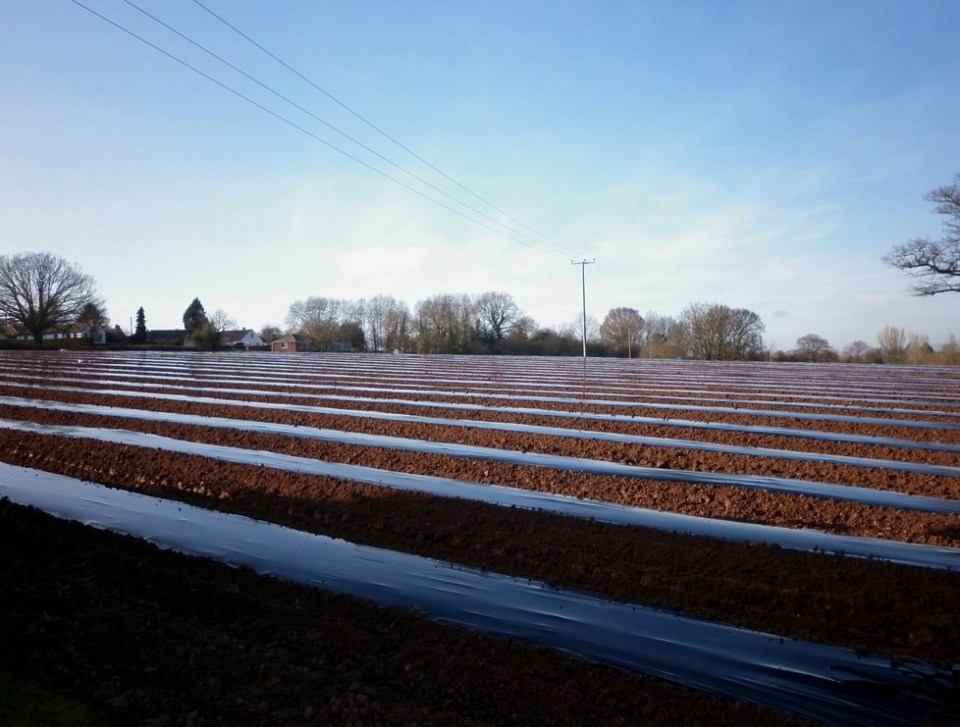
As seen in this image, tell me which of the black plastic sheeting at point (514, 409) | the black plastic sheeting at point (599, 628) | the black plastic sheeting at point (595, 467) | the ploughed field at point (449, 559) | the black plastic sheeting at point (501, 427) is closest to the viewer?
the ploughed field at point (449, 559)

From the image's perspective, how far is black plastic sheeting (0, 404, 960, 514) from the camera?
1189cm

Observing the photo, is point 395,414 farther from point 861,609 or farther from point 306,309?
point 306,309

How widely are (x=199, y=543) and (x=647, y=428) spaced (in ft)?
46.1

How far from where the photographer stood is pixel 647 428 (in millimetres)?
20344

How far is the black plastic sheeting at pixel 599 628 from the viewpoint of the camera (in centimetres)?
548

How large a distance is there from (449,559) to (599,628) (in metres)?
2.40

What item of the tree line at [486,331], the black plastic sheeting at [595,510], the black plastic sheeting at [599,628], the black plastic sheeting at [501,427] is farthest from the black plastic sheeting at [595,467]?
the tree line at [486,331]

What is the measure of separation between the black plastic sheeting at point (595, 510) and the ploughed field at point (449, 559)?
0.26 meters

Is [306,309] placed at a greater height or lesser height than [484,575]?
greater

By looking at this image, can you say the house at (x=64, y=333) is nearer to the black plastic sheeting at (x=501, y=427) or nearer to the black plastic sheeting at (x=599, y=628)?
the black plastic sheeting at (x=501, y=427)

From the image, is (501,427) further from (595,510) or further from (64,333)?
(64,333)

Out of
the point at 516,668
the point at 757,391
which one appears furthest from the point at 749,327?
the point at 516,668

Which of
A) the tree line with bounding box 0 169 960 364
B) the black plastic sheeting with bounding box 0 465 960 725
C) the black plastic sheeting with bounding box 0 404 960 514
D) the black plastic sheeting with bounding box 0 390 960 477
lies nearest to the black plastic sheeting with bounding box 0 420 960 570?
the black plastic sheeting with bounding box 0 404 960 514

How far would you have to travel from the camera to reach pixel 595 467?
14.2 meters
